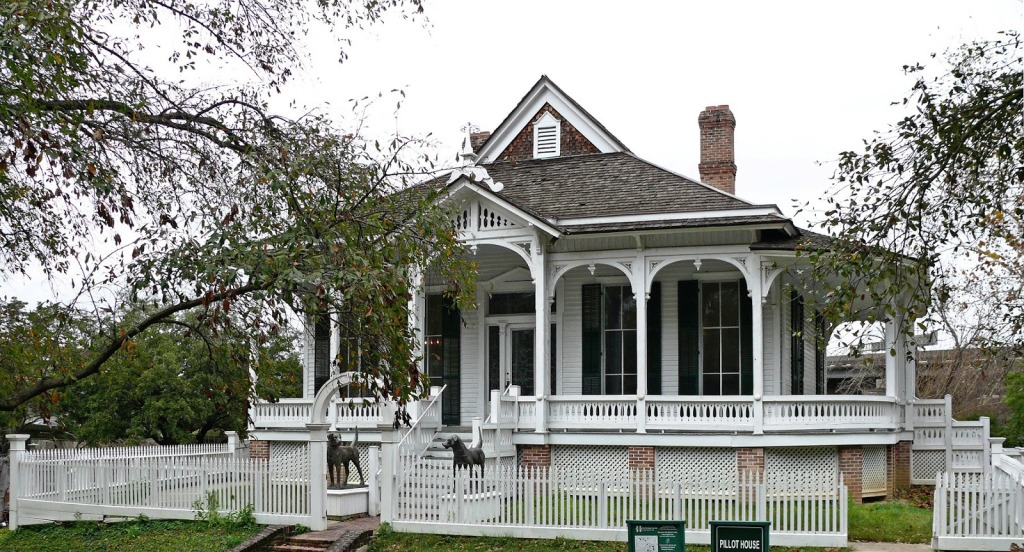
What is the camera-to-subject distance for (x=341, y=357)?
1103 centimetres

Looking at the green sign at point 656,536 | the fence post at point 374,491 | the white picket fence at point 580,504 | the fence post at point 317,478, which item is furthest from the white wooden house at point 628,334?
the green sign at point 656,536

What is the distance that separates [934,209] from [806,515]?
17.8 ft

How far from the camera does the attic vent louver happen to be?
2716 centimetres

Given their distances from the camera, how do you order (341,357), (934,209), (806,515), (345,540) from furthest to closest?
1. (345,540)
2. (806,515)
3. (934,209)
4. (341,357)

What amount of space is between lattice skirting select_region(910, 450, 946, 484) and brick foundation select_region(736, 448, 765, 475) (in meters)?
5.57

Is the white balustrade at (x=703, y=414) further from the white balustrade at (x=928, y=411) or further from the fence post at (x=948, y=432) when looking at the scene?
the fence post at (x=948, y=432)

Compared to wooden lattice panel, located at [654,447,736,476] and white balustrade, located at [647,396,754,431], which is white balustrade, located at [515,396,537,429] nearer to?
white balustrade, located at [647,396,754,431]

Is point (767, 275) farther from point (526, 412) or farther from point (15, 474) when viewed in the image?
point (15, 474)

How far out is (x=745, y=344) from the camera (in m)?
23.3

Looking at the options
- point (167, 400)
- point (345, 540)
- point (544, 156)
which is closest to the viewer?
point (345, 540)

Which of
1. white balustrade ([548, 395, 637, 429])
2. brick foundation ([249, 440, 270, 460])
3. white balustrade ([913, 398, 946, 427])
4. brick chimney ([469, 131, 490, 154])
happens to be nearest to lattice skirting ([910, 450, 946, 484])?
white balustrade ([913, 398, 946, 427])

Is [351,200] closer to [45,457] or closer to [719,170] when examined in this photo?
[45,457]

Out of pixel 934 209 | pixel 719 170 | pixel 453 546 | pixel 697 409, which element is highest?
pixel 719 170

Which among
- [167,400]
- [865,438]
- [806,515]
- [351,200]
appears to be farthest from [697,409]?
[167,400]
